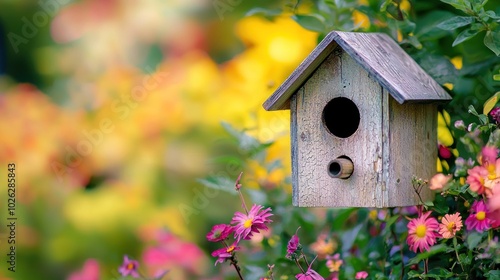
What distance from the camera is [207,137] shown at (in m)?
3.50

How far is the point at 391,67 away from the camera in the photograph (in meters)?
2.00

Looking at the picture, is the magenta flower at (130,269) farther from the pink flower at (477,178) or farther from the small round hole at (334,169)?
the pink flower at (477,178)

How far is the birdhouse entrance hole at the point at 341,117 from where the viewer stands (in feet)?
6.84

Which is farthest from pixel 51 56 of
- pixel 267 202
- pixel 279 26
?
pixel 267 202

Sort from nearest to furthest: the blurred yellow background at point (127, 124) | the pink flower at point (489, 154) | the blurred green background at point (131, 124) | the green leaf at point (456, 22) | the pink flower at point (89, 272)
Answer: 1. the pink flower at point (489, 154)
2. the green leaf at point (456, 22)
3. the pink flower at point (89, 272)
4. the blurred green background at point (131, 124)
5. the blurred yellow background at point (127, 124)

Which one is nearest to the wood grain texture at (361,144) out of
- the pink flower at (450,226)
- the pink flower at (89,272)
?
the pink flower at (450,226)

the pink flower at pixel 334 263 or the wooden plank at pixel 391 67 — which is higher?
the wooden plank at pixel 391 67

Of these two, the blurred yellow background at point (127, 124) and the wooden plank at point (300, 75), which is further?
the blurred yellow background at point (127, 124)

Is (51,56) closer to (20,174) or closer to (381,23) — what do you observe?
(20,174)

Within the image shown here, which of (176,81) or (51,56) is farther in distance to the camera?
(51,56)

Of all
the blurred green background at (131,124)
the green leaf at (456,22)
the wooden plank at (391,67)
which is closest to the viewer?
the wooden plank at (391,67)

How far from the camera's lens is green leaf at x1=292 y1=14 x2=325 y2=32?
2.33 meters

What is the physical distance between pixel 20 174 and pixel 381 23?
1894 mm

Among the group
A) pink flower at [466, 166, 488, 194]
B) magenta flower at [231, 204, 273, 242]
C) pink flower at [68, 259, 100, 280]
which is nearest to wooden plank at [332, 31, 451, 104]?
pink flower at [466, 166, 488, 194]
